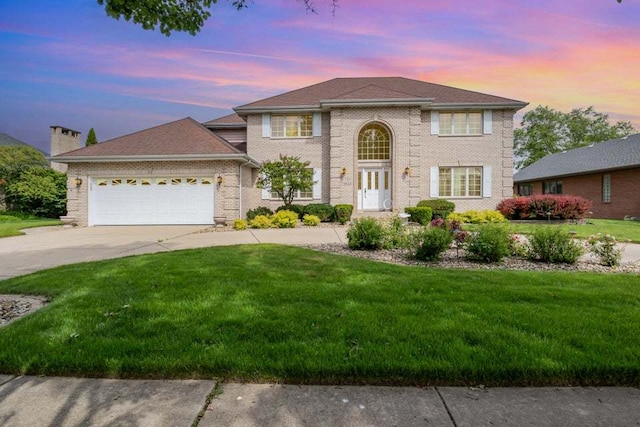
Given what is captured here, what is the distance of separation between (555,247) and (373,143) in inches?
532

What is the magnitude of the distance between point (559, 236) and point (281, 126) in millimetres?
15689

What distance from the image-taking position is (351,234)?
8.70 metres

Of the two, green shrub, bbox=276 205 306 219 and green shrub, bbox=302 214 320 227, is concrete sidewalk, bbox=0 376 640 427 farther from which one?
green shrub, bbox=276 205 306 219

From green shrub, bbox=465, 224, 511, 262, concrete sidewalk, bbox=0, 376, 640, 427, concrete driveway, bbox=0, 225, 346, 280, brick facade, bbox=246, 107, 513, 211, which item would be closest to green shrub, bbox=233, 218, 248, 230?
concrete driveway, bbox=0, 225, 346, 280

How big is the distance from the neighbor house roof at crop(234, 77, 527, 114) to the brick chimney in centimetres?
1889

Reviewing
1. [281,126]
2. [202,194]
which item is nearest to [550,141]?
[281,126]

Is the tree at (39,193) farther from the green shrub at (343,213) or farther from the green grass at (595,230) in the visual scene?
the green grass at (595,230)

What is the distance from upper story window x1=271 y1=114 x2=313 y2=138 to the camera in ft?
65.6

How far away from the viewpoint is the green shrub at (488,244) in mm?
7023

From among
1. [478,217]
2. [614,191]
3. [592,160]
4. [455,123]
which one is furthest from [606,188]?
[478,217]

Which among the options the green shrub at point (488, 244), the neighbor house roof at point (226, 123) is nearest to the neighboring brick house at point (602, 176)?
the green shrub at point (488, 244)

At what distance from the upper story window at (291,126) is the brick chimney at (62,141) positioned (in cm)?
1962

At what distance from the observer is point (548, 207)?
16.7 metres

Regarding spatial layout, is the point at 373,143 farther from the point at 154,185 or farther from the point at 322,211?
the point at 154,185
